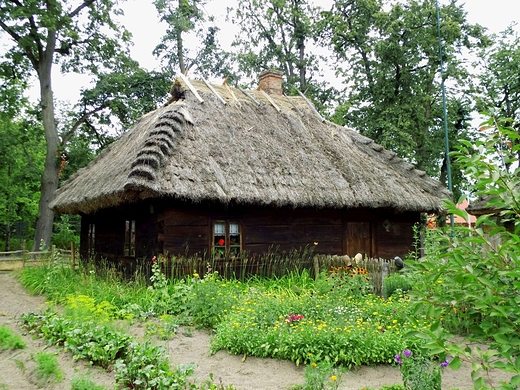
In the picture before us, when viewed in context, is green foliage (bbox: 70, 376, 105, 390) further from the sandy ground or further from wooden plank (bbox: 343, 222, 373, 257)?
wooden plank (bbox: 343, 222, 373, 257)

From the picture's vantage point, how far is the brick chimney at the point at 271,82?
1603 centimetres

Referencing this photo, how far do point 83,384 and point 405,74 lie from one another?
19661mm

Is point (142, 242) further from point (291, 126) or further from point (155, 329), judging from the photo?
point (291, 126)

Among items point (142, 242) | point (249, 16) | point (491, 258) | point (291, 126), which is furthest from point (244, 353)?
point (249, 16)

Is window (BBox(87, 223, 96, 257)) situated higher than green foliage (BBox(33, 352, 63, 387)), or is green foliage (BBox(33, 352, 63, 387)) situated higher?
window (BBox(87, 223, 96, 257))

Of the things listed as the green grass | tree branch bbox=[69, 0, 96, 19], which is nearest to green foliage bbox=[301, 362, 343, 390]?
the green grass

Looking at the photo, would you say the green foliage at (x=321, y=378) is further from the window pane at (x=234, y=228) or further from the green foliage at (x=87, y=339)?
the window pane at (x=234, y=228)

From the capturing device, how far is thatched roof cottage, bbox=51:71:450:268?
10344 millimetres

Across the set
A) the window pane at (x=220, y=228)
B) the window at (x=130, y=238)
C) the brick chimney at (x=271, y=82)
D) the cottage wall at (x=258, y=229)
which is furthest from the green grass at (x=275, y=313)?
the brick chimney at (x=271, y=82)

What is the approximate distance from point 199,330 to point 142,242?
14.6ft

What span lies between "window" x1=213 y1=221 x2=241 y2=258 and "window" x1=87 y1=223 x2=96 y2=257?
5177mm

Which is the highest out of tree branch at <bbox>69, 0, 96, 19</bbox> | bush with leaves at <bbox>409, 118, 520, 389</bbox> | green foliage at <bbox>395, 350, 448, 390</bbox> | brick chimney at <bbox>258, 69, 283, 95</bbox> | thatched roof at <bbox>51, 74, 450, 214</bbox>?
tree branch at <bbox>69, 0, 96, 19</bbox>

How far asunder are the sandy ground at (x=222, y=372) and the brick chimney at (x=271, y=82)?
11.0 m

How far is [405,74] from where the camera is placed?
68.7 feet
